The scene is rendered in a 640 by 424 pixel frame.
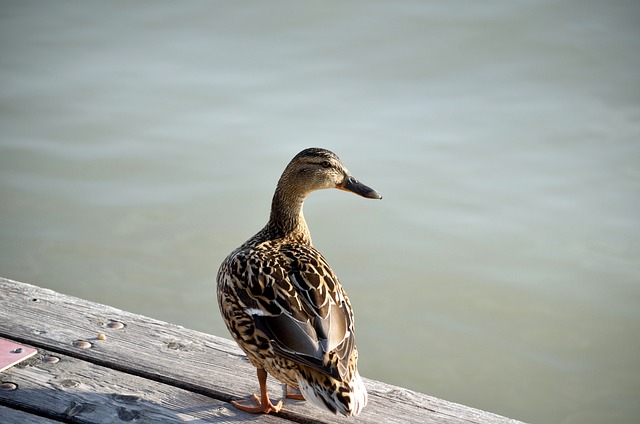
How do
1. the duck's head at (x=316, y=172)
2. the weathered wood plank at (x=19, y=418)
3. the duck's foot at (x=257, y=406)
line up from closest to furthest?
the weathered wood plank at (x=19, y=418)
the duck's foot at (x=257, y=406)
the duck's head at (x=316, y=172)

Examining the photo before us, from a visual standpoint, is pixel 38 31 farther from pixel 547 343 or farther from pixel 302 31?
pixel 547 343

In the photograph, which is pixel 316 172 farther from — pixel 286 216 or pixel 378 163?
pixel 378 163

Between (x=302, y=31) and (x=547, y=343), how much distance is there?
15.2 ft

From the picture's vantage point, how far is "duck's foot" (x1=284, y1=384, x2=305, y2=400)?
9.45ft

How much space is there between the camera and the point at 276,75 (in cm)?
778

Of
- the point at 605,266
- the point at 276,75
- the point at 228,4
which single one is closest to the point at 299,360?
the point at 605,266

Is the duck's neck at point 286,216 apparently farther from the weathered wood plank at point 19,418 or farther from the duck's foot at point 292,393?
the weathered wood plank at point 19,418

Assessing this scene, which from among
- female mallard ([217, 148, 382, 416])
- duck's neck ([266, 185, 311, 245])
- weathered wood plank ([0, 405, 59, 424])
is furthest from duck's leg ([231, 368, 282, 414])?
duck's neck ([266, 185, 311, 245])

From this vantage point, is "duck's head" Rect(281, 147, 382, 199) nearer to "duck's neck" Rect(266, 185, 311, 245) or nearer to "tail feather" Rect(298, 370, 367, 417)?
"duck's neck" Rect(266, 185, 311, 245)

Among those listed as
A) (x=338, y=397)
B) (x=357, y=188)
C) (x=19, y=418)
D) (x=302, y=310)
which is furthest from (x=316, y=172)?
(x=19, y=418)

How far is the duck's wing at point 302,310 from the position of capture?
8.17 feet

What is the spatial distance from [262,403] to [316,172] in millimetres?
967

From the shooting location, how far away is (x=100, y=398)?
2729mm

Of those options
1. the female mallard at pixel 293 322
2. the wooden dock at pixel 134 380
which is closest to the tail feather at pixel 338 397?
the female mallard at pixel 293 322
